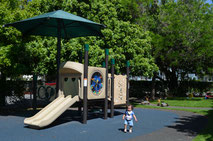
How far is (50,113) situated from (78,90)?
2.00 metres

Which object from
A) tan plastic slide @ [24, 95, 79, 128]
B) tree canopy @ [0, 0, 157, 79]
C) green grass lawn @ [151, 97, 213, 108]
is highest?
tree canopy @ [0, 0, 157, 79]

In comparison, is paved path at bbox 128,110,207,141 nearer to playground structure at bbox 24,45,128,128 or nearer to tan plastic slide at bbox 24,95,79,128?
playground structure at bbox 24,45,128,128

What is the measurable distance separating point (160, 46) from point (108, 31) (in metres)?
7.80

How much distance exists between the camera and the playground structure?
35.3ft

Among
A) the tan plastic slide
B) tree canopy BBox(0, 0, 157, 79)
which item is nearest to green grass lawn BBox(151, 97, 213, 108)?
tree canopy BBox(0, 0, 157, 79)

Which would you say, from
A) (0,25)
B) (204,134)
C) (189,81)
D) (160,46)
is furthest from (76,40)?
(189,81)

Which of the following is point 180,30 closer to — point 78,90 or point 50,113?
point 78,90

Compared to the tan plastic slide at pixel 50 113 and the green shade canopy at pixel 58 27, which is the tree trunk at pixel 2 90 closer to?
the green shade canopy at pixel 58 27

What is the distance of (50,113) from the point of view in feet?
35.2

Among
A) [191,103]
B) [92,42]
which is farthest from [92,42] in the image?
[191,103]

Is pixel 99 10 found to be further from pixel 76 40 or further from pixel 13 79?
pixel 13 79

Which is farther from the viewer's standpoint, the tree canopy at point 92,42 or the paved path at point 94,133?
the tree canopy at point 92,42

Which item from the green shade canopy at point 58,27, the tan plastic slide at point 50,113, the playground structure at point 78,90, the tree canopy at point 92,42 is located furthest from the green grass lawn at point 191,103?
the tan plastic slide at point 50,113

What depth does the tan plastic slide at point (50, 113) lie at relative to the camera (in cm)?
1012
